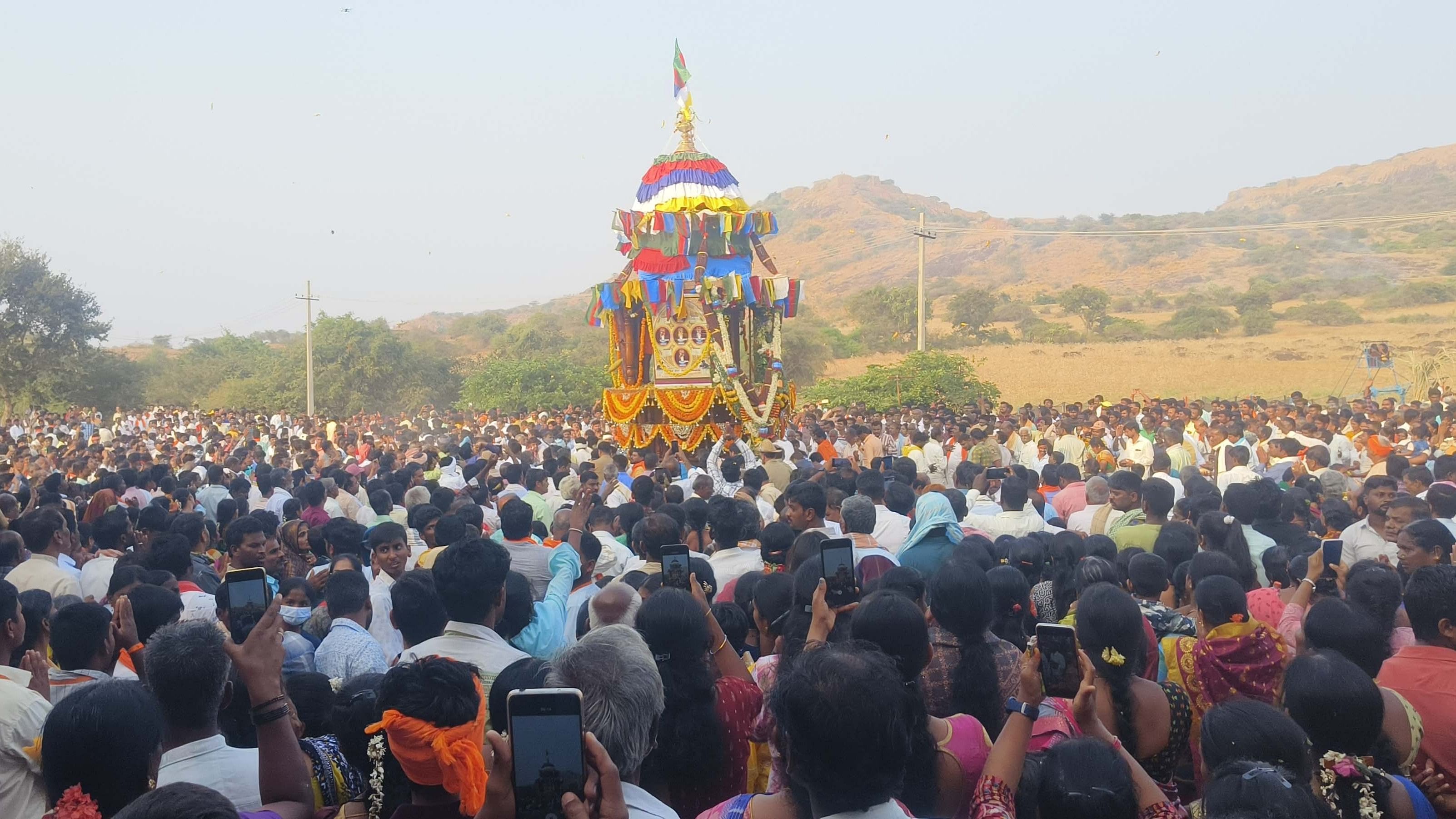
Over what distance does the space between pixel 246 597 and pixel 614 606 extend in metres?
1.30

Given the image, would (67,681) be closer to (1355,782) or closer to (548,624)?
(548,624)

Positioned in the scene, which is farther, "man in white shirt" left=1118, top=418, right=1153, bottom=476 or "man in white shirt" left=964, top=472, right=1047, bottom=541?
"man in white shirt" left=1118, top=418, right=1153, bottom=476

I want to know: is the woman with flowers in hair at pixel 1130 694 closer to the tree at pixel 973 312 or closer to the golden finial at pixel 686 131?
the golden finial at pixel 686 131

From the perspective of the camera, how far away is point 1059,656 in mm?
2834

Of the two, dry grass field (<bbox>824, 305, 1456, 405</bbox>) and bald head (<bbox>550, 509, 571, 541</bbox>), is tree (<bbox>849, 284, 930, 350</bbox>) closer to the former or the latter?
dry grass field (<bbox>824, 305, 1456, 405</bbox>)

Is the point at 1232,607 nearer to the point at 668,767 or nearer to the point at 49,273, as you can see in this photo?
the point at 668,767

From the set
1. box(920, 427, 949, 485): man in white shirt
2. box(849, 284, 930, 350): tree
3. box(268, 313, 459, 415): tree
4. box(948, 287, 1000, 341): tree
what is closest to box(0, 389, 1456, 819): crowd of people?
box(920, 427, 949, 485): man in white shirt

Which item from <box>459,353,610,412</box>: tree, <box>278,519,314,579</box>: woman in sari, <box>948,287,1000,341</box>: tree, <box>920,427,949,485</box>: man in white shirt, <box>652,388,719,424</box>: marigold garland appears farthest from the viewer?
<box>948,287,1000,341</box>: tree

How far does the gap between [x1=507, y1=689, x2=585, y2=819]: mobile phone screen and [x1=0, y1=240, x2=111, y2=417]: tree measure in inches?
1496

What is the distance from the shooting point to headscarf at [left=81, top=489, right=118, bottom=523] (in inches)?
334

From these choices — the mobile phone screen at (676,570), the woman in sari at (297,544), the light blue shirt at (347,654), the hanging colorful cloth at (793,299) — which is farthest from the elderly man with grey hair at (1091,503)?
the hanging colorful cloth at (793,299)

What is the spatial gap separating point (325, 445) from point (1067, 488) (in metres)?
10.2

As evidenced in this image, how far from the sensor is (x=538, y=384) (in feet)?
106

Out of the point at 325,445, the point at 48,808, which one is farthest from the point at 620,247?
the point at 48,808
